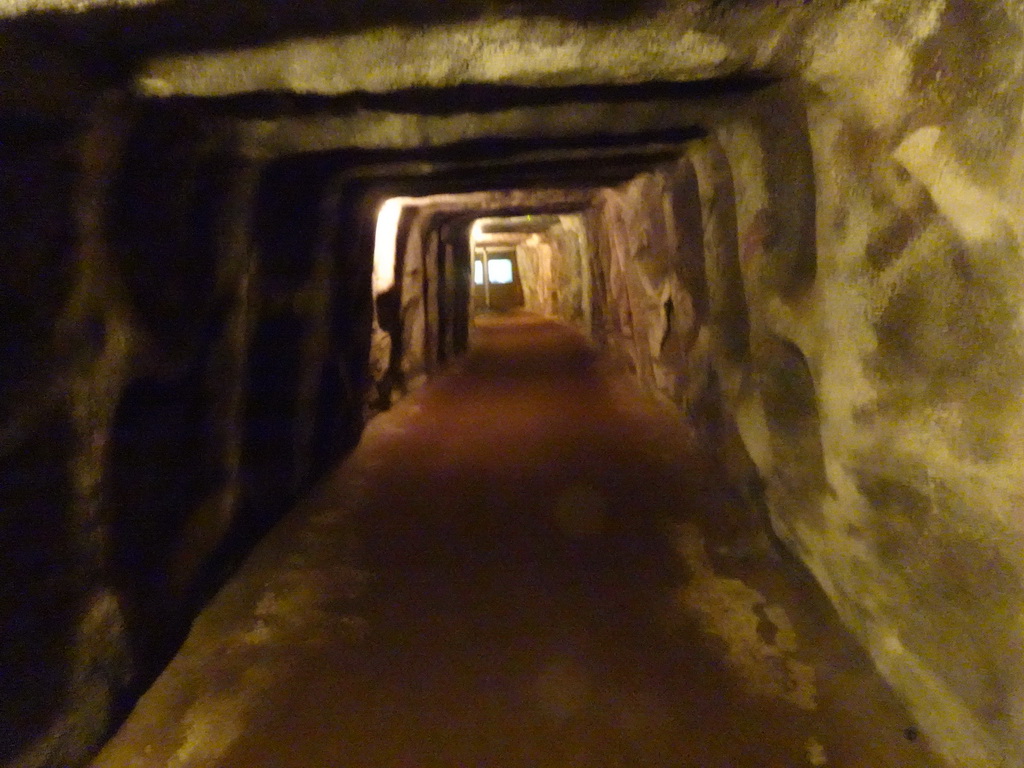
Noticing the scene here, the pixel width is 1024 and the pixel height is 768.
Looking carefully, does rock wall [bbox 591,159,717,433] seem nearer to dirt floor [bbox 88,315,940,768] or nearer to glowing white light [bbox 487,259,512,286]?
dirt floor [bbox 88,315,940,768]

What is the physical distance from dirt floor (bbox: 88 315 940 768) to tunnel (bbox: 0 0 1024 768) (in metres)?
0.02

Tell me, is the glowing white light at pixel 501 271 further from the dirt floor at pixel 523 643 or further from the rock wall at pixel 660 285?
the dirt floor at pixel 523 643

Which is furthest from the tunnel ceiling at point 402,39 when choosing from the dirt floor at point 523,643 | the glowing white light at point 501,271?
the glowing white light at point 501,271

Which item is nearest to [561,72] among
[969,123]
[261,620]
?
[969,123]

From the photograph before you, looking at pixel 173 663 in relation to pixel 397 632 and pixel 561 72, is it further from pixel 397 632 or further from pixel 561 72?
pixel 561 72

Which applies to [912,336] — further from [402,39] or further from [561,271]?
[561,271]

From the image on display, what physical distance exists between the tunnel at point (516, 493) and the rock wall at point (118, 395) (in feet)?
0.04

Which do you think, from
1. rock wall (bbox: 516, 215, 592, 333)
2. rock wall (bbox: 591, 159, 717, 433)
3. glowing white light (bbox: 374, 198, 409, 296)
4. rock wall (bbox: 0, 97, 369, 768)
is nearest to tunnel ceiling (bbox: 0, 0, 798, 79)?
rock wall (bbox: 0, 97, 369, 768)

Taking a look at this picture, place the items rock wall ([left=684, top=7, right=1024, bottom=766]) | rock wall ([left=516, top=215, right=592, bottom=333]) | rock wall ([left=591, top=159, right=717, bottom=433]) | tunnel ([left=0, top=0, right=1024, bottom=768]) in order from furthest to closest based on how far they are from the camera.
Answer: rock wall ([left=516, top=215, right=592, bottom=333]) → rock wall ([left=591, top=159, right=717, bottom=433]) → tunnel ([left=0, top=0, right=1024, bottom=768]) → rock wall ([left=684, top=7, right=1024, bottom=766])

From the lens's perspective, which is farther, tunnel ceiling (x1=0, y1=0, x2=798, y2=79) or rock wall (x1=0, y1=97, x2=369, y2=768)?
rock wall (x1=0, y1=97, x2=369, y2=768)

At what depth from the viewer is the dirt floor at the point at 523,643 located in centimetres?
221

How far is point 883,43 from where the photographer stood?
178cm

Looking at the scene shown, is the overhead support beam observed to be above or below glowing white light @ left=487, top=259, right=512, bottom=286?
above

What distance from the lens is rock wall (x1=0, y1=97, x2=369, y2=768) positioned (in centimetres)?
192
